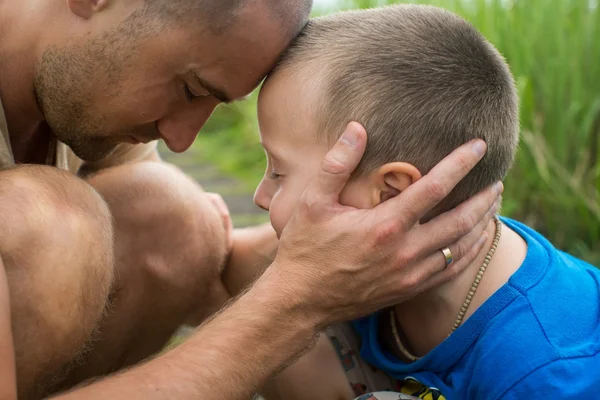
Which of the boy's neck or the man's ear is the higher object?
the man's ear

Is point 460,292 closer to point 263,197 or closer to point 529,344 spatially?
point 529,344

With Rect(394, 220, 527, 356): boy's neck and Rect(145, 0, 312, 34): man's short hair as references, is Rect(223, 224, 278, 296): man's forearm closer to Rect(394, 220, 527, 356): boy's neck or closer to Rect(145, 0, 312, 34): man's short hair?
Rect(394, 220, 527, 356): boy's neck

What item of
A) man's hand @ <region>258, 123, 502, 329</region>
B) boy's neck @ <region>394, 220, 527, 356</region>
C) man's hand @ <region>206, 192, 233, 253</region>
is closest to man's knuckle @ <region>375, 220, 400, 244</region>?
man's hand @ <region>258, 123, 502, 329</region>

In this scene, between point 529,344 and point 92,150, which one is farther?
point 92,150

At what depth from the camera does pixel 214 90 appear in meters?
2.32

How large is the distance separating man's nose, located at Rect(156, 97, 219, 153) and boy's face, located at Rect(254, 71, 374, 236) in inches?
11.9

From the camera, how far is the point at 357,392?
2.35 meters

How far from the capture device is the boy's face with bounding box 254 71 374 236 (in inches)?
80.7

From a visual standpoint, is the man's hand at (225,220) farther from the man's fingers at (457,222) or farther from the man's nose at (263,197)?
the man's fingers at (457,222)

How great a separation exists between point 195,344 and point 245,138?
15.4ft

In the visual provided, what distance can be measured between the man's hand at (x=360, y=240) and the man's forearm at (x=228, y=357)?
50mm

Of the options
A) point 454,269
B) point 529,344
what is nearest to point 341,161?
point 454,269

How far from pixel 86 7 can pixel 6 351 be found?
42.9 inches

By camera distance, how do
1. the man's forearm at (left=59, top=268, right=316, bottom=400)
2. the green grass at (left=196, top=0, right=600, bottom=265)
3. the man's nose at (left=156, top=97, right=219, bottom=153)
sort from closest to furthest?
the man's forearm at (left=59, top=268, right=316, bottom=400), the man's nose at (left=156, top=97, right=219, bottom=153), the green grass at (left=196, top=0, right=600, bottom=265)
